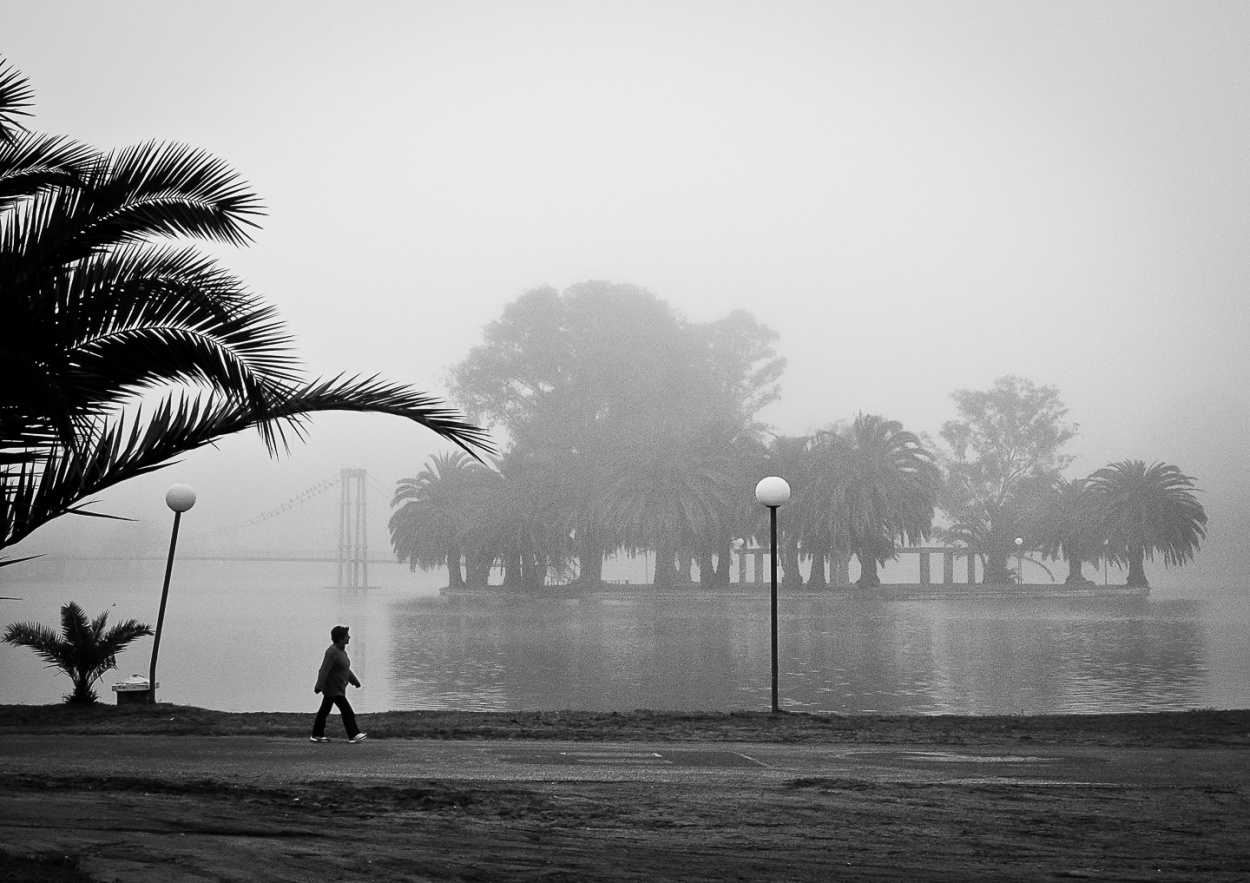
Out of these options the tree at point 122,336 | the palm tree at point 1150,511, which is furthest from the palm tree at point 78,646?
the palm tree at point 1150,511

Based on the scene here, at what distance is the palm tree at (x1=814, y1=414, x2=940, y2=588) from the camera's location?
5375cm

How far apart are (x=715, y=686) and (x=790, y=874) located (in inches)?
661

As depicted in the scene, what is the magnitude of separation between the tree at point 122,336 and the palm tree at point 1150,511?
57849mm

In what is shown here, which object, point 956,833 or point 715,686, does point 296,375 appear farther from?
point 715,686

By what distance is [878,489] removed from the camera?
177ft

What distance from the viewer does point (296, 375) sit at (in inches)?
324

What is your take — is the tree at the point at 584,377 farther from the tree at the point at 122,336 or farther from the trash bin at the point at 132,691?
the tree at the point at 122,336

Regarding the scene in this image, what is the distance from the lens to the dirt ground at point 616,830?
19.7ft

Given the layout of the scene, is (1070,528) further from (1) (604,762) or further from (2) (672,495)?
(1) (604,762)

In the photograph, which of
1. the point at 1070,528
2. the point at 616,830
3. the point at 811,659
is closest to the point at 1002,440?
the point at 1070,528

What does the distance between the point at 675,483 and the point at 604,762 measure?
Result: 149ft

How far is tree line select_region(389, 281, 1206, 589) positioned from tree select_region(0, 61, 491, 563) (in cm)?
4604

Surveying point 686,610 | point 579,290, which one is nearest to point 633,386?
point 579,290

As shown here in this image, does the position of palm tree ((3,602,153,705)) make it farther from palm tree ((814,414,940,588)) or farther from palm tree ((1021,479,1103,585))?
palm tree ((1021,479,1103,585))
